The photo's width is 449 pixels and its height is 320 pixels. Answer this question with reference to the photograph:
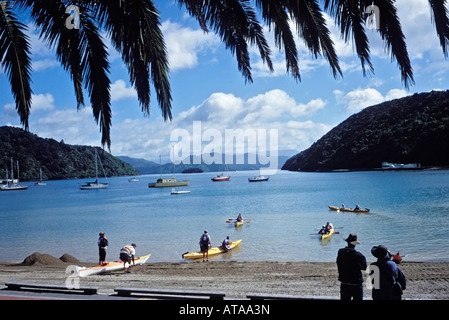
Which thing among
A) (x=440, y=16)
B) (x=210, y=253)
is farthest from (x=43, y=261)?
(x=440, y=16)

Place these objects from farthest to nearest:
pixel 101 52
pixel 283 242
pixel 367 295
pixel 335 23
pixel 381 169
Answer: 1. pixel 381 169
2. pixel 283 242
3. pixel 367 295
4. pixel 101 52
5. pixel 335 23

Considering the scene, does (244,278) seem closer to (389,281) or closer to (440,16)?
(389,281)

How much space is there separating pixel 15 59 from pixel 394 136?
140372 millimetres

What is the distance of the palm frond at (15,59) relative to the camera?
116 inches

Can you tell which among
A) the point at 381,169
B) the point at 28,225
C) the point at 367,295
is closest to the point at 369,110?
the point at 381,169

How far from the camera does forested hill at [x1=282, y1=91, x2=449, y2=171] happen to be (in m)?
112

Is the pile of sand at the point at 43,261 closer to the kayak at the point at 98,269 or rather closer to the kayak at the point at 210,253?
the kayak at the point at 98,269

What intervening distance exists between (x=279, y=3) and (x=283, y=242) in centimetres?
2259

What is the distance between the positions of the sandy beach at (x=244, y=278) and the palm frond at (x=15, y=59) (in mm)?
7009

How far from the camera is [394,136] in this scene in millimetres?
126750

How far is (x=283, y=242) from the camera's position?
2369cm
